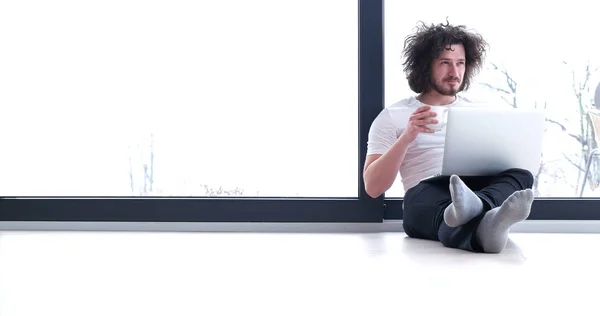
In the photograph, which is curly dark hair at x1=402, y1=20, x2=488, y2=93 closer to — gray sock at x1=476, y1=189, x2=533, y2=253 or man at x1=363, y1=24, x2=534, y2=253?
man at x1=363, y1=24, x2=534, y2=253

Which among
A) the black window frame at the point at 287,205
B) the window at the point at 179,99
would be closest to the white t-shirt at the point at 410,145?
the black window frame at the point at 287,205

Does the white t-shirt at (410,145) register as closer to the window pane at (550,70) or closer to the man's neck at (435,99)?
the man's neck at (435,99)

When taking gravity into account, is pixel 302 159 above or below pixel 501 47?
below

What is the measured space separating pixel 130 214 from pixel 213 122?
51 cm

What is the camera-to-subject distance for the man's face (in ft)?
8.99

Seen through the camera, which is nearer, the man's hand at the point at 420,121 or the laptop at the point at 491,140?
the laptop at the point at 491,140

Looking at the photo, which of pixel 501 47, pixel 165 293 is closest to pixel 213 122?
pixel 501 47

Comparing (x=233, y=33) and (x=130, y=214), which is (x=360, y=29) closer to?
(x=233, y=33)

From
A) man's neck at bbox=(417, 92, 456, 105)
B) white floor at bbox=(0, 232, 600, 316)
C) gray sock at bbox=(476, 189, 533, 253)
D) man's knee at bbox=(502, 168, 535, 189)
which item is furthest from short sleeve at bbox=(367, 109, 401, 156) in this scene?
gray sock at bbox=(476, 189, 533, 253)

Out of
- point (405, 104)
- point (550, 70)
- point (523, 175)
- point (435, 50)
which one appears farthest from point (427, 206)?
point (550, 70)

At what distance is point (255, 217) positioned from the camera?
2.98 metres

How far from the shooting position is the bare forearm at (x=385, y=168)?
2.52m

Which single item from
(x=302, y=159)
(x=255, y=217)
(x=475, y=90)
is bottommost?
(x=255, y=217)

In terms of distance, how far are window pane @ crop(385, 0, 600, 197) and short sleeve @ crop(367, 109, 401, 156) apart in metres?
0.59
